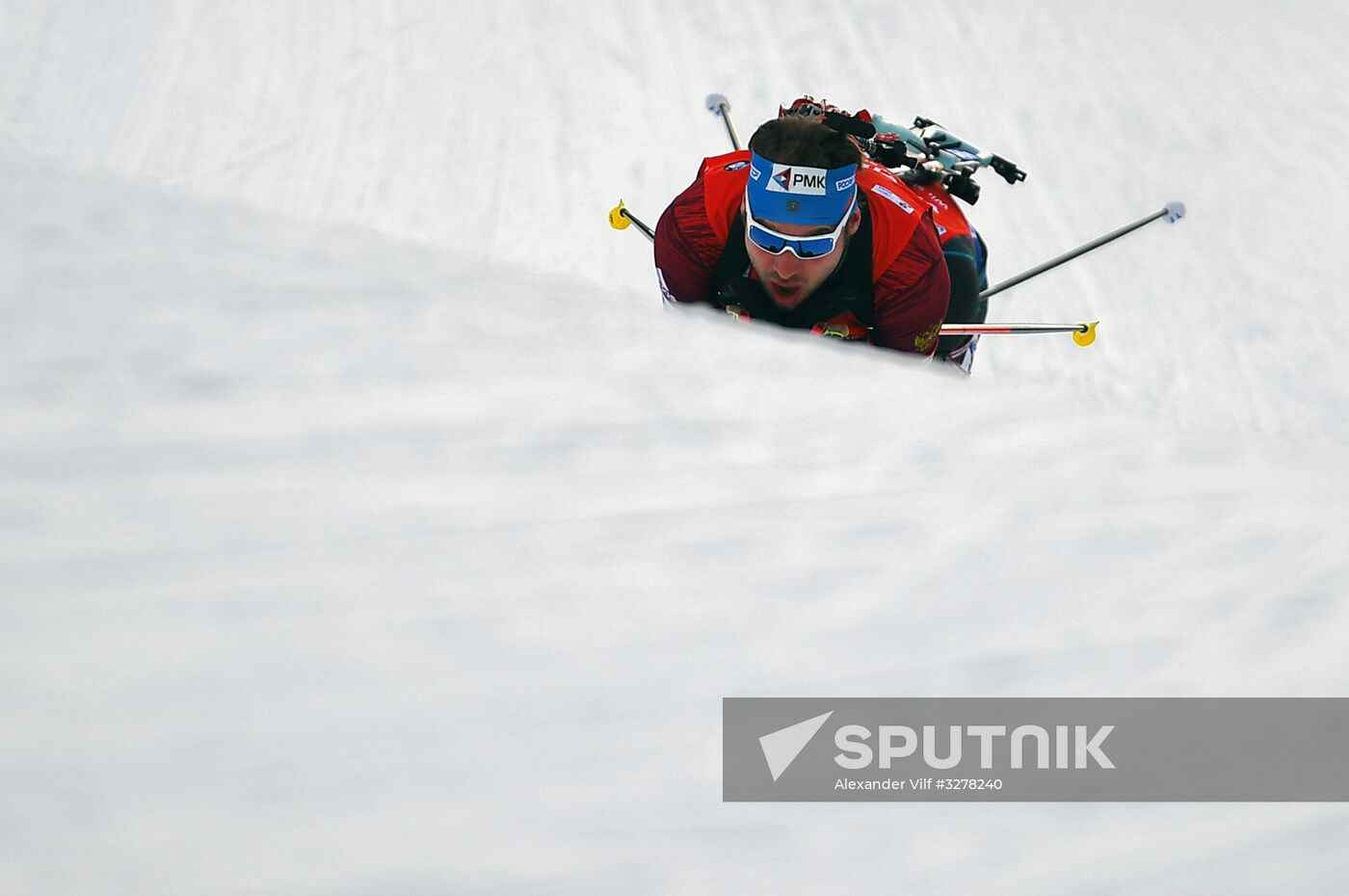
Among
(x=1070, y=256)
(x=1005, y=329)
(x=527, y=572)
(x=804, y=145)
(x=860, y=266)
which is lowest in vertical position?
(x=1005, y=329)

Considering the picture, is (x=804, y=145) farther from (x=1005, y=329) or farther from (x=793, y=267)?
(x=1005, y=329)

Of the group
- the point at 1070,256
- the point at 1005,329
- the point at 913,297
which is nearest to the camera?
the point at 913,297

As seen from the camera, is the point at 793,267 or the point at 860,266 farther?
the point at 860,266

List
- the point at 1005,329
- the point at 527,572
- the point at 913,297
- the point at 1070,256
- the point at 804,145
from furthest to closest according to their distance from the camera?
1. the point at 1070,256
2. the point at 1005,329
3. the point at 913,297
4. the point at 804,145
5. the point at 527,572

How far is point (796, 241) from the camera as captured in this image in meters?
3.04

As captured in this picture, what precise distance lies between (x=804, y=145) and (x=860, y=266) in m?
0.40

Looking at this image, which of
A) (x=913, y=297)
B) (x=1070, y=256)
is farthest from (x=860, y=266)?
(x=1070, y=256)

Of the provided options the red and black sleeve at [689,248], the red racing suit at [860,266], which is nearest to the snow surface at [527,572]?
the red racing suit at [860,266]

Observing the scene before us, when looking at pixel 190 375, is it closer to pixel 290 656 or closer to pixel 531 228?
pixel 290 656

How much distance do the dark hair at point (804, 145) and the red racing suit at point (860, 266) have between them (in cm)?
28

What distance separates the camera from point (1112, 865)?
835mm

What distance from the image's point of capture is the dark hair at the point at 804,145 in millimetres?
3020

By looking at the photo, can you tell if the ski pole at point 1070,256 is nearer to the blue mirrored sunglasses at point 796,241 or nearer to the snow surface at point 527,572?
the blue mirrored sunglasses at point 796,241

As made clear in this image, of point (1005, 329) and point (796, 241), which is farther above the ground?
point (796, 241)
